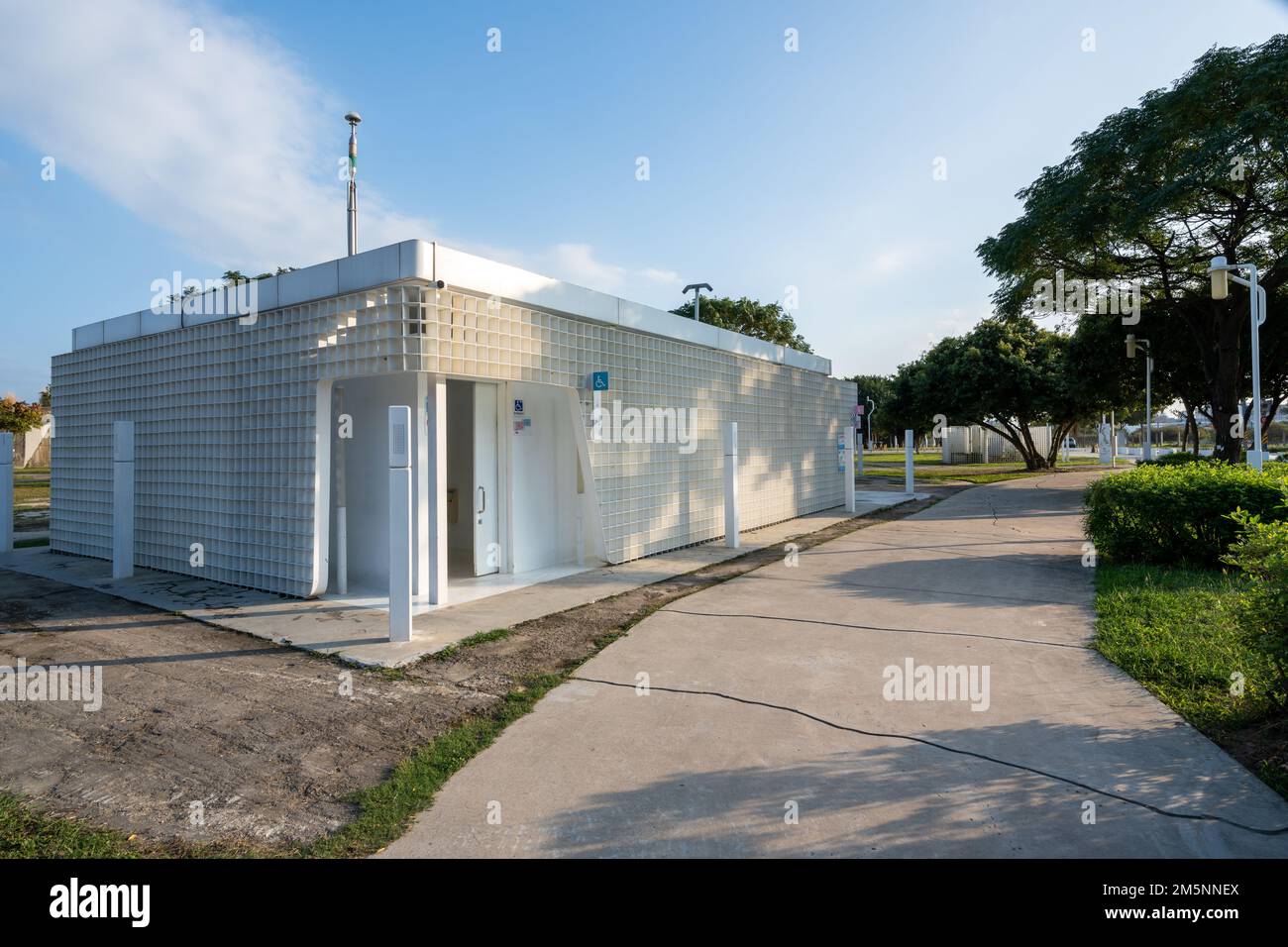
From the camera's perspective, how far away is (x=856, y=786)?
343cm

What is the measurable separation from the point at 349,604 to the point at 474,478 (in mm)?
2135

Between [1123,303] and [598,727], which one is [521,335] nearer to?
[598,727]

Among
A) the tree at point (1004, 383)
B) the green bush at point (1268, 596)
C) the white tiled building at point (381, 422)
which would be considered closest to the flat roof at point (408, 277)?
the white tiled building at point (381, 422)

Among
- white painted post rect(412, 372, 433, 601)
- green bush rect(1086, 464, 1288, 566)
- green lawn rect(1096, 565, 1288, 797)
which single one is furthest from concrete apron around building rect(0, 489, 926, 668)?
green bush rect(1086, 464, 1288, 566)

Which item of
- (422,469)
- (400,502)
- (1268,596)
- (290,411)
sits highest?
(290,411)

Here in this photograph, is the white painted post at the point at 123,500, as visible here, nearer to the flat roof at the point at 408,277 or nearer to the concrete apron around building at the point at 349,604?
the concrete apron around building at the point at 349,604

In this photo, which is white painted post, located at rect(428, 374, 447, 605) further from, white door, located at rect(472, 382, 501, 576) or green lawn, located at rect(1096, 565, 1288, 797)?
green lawn, located at rect(1096, 565, 1288, 797)

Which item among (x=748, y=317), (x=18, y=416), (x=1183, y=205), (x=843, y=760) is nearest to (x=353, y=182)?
(x=843, y=760)

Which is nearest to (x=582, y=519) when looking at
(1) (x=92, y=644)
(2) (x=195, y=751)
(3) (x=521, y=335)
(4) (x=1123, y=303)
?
(3) (x=521, y=335)

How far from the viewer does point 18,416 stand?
125ft

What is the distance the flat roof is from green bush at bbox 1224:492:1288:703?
7.00 metres

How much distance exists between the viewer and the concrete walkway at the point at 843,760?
299 centimetres

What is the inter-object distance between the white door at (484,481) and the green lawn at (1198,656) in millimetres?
6675

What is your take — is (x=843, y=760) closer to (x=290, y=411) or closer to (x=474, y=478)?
(x=474, y=478)
